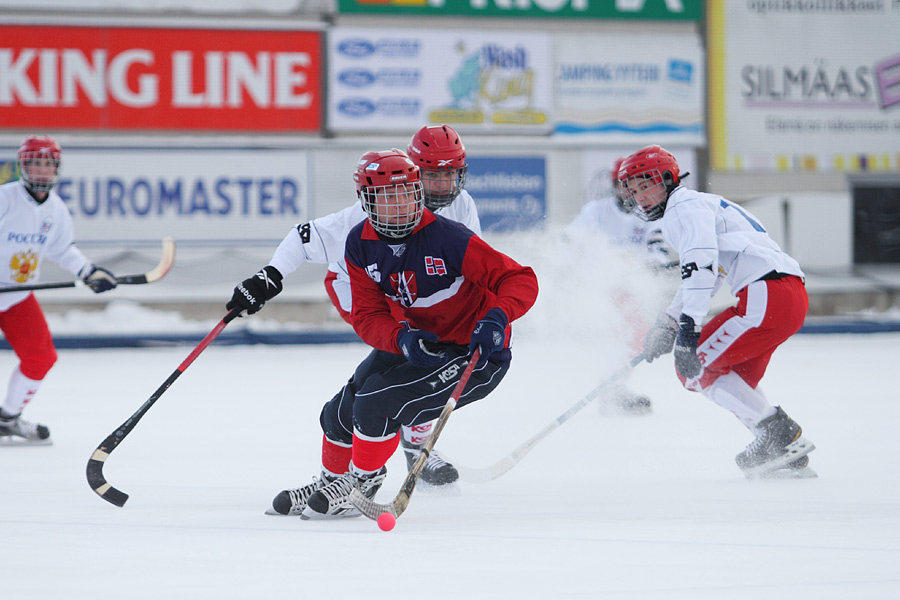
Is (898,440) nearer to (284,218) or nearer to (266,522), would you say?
(266,522)

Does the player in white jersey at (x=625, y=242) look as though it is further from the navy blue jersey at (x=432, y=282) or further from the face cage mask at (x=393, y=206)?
the face cage mask at (x=393, y=206)

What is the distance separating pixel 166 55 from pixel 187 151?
91 centimetres

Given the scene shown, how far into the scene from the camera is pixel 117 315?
9.72 meters

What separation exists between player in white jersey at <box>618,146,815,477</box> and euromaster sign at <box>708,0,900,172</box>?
7.43m

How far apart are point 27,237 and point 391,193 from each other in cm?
262

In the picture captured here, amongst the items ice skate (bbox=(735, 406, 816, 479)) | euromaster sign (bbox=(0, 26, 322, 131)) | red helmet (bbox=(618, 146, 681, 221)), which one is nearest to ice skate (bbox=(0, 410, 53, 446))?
red helmet (bbox=(618, 146, 681, 221))

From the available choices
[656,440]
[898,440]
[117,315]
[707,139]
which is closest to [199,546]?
[656,440]

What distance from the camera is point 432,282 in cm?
317

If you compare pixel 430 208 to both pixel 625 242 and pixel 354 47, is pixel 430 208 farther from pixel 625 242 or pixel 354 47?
pixel 354 47

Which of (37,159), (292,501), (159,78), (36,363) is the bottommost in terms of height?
(292,501)

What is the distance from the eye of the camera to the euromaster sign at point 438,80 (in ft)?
34.0

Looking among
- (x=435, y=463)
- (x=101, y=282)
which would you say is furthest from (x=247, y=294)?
(x=101, y=282)

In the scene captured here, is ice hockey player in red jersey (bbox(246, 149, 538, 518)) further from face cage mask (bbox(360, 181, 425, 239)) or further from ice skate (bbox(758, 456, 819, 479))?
ice skate (bbox(758, 456, 819, 479))

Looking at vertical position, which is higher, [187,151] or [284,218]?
[187,151]
